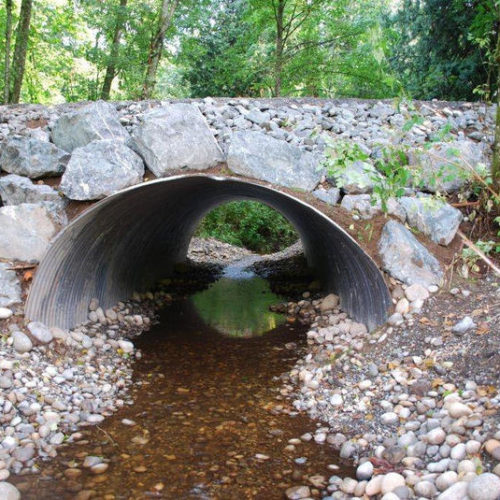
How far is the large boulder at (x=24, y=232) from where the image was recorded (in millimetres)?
5938

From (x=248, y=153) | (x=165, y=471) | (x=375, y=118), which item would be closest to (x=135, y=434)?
(x=165, y=471)

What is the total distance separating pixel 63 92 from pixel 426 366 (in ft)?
53.3

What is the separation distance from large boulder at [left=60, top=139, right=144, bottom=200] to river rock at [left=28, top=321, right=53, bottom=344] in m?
1.48

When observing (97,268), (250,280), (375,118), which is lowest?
(250,280)

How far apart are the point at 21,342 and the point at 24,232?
1.28 metres

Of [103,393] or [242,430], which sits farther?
[103,393]

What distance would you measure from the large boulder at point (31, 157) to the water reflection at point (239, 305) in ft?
11.2

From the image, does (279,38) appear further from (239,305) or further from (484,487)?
(484,487)

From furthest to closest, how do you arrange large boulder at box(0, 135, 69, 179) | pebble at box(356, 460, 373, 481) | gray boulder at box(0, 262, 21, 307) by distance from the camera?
large boulder at box(0, 135, 69, 179) → gray boulder at box(0, 262, 21, 307) → pebble at box(356, 460, 373, 481)

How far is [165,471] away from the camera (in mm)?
4008

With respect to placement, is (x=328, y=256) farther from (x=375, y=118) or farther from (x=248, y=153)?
(x=248, y=153)

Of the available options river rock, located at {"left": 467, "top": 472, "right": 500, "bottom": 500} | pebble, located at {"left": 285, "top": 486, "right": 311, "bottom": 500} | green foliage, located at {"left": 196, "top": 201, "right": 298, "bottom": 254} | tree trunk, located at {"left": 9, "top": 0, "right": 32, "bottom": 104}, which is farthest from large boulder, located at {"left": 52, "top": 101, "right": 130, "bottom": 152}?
green foliage, located at {"left": 196, "top": 201, "right": 298, "bottom": 254}

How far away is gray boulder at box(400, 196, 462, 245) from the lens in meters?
6.21

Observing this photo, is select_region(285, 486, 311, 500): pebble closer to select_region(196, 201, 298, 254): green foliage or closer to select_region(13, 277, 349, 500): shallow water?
select_region(13, 277, 349, 500): shallow water
